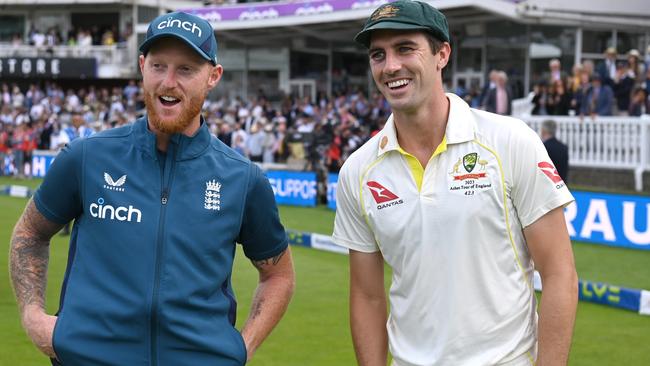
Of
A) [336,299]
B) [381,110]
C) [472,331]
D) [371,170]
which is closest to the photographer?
[472,331]

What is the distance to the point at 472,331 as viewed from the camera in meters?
3.22

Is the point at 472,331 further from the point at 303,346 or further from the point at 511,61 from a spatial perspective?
the point at 511,61

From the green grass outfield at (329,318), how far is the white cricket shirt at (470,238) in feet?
15.1

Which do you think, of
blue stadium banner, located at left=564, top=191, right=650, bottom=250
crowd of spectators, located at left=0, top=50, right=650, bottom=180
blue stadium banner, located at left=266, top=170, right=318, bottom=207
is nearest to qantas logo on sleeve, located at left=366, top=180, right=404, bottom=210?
crowd of spectators, located at left=0, top=50, right=650, bottom=180

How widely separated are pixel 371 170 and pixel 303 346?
5.14 meters

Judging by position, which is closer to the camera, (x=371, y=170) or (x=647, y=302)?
(x=371, y=170)

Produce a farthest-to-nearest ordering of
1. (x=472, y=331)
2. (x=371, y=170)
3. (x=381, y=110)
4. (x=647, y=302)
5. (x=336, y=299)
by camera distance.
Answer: (x=381, y=110) → (x=336, y=299) → (x=647, y=302) → (x=371, y=170) → (x=472, y=331)

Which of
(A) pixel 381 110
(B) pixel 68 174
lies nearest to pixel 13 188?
(A) pixel 381 110

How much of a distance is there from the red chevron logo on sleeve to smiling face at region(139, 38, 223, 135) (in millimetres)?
715

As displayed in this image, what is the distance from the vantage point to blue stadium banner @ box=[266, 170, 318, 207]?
69.9 ft

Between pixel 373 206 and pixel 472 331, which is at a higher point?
pixel 373 206

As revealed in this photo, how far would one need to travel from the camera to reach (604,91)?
68.3ft

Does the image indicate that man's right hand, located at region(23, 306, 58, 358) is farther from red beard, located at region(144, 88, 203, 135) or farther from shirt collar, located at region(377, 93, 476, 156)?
shirt collar, located at region(377, 93, 476, 156)

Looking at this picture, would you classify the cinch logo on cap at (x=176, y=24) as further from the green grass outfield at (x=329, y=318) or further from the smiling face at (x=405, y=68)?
the green grass outfield at (x=329, y=318)
